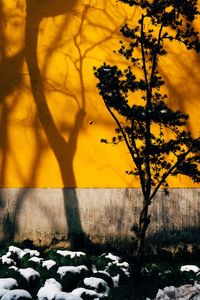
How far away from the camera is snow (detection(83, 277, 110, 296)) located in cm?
487

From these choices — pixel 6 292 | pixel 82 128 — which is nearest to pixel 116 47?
pixel 82 128

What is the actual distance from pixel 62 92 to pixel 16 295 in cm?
458

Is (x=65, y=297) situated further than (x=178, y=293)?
No

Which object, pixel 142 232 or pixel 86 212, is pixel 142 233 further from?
pixel 86 212

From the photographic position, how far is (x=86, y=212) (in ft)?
25.2

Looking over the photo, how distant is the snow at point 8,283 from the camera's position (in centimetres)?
467

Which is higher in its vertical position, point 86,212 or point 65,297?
point 86,212

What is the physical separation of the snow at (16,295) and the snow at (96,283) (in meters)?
0.73

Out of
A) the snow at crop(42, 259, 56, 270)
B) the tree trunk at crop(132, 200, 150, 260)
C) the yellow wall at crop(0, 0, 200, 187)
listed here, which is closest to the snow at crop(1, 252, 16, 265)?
the snow at crop(42, 259, 56, 270)

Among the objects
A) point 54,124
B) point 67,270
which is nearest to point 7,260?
point 67,270

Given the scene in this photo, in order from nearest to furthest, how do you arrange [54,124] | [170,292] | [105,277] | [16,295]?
[16,295], [170,292], [105,277], [54,124]

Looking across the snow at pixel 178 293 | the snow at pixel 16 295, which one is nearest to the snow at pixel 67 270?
the snow at pixel 16 295

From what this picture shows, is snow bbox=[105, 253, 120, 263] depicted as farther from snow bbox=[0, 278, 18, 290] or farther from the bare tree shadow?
snow bbox=[0, 278, 18, 290]

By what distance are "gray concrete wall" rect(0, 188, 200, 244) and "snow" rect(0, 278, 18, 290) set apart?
2.98 metres
